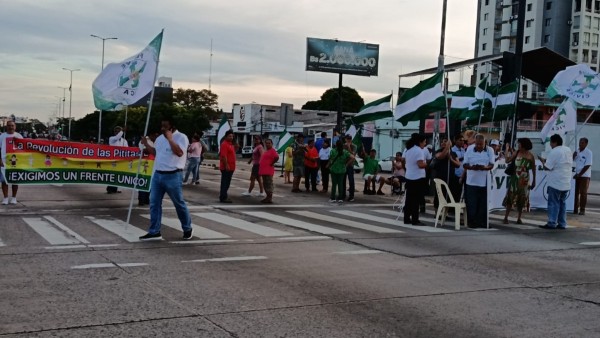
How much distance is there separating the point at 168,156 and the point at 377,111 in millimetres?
8678

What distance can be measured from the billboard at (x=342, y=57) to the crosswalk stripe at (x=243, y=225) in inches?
1395

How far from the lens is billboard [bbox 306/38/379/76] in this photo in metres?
48.0

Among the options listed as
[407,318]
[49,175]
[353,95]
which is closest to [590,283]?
[407,318]

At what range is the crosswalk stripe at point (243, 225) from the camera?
35.8 ft

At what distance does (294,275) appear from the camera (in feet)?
24.3

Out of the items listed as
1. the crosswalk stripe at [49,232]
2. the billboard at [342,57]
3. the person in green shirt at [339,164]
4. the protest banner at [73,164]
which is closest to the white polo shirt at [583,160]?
the person in green shirt at [339,164]

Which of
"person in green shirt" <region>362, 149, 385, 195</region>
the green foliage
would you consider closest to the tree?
the green foliage

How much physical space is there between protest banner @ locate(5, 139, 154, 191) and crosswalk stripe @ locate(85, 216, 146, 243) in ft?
5.81

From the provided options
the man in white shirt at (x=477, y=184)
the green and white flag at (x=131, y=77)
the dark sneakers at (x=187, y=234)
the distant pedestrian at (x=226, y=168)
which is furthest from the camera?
the distant pedestrian at (x=226, y=168)

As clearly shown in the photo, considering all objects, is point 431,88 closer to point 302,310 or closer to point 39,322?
point 302,310

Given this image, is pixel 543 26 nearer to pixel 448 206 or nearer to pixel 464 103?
pixel 464 103

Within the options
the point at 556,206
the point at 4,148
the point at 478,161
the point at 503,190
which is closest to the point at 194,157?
the point at 4,148

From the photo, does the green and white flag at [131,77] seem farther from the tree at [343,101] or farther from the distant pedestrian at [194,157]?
the tree at [343,101]

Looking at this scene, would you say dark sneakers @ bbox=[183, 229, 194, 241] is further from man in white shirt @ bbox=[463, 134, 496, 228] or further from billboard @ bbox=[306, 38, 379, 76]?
billboard @ bbox=[306, 38, 379, 76]
